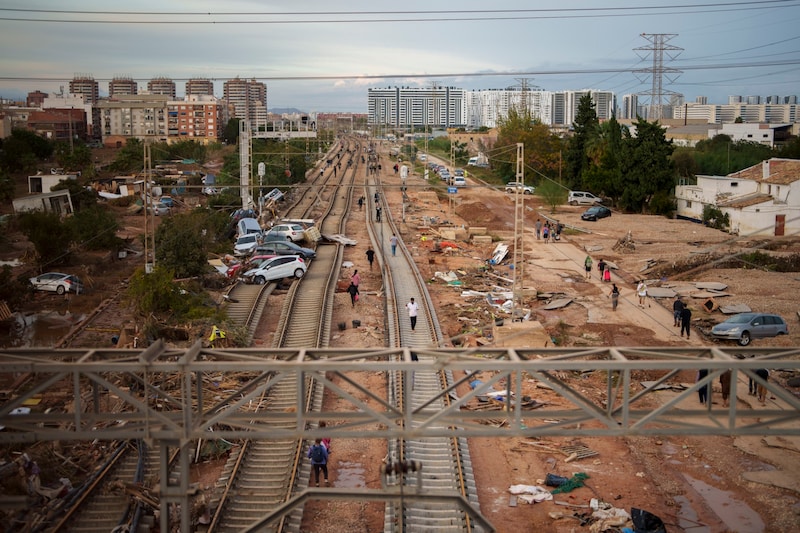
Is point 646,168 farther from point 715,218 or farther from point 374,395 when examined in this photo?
point 374,395

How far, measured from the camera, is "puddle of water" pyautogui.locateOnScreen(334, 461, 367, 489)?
13344 mm

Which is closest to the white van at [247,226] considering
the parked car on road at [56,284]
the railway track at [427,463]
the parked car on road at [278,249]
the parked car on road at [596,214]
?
the parked car on road at [278,249]

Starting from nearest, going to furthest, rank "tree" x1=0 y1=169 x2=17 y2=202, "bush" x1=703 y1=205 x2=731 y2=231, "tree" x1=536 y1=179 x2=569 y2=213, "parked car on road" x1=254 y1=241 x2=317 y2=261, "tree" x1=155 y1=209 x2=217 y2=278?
1. "tree" x1=155 y1=209 x2=217 y2=278
2. "parked car on road" x1=254 y1=241 x2=317 y2=261
3. "bush" x1=703 y1=205 x2=731 y2=231
4. "tree" x1=0 y1=169 x2=17 y2=202
5. "tree" x1=536 y1=179 x2=569 y2=213

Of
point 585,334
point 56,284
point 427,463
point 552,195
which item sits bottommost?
point 427,463

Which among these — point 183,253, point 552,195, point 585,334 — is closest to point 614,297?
point 585,334

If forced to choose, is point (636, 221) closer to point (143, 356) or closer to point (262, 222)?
point (262, 222)

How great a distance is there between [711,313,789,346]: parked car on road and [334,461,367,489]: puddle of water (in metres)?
12.3

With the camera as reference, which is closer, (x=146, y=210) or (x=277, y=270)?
(x=146, y=210)

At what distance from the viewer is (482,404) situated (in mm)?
16875

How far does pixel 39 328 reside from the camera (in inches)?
906

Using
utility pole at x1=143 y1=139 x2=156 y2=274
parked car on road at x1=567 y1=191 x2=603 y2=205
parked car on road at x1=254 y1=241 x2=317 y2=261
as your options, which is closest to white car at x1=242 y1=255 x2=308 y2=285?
parked car on road at x1=254 y1=241 x2=317 y2=261

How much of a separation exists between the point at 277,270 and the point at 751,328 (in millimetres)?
15260

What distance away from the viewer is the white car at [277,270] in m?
27.8

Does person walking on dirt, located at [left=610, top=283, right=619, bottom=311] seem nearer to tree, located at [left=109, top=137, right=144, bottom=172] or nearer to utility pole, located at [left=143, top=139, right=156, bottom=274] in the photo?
utility pole, located at [left=143, top=139, right=156, bottom=274]
